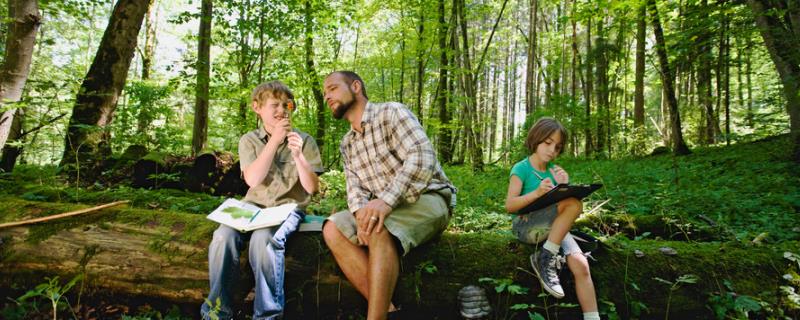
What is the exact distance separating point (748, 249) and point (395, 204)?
2.49 metres

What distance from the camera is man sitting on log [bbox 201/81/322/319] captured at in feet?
7.72

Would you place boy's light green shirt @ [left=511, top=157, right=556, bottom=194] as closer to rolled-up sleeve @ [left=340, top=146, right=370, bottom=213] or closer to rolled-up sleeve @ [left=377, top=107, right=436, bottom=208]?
rolled-up sleeve @ [left=377, top=107, right=436, bottom=208]

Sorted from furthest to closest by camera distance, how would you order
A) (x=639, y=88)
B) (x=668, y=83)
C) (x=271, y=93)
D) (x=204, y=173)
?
(x=639, y=88) → (x=668, y=83) → (x=204, y=173) → (x=271, y=93)

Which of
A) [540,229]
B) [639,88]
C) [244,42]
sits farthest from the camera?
[639,88]

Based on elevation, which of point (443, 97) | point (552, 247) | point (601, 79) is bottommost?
point (552, 247)

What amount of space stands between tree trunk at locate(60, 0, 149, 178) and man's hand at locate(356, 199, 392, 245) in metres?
5.33

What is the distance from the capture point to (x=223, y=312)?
2342 millimetres

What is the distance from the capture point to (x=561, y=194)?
2.49 metres

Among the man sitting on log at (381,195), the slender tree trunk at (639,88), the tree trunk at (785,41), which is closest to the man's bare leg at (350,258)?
the man sitting on log at (381,195)

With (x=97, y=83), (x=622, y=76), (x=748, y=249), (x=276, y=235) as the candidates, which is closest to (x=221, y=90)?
(x=97, y=83)

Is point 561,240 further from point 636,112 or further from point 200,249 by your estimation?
point 636,112

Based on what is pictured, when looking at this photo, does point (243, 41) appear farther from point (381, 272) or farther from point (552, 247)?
point (552, 247)

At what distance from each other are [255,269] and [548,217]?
1968 mm

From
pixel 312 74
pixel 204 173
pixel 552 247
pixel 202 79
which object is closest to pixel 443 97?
pixel 312 74
